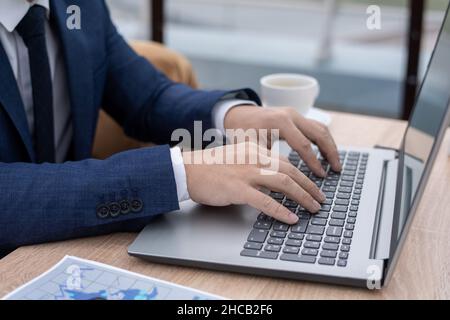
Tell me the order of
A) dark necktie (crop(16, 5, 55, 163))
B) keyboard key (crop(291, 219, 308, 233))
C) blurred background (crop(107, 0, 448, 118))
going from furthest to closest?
1. blurred background (crop(107, 0, 448, 118))
2. dark necktie (crop(16, 5, 55, 163))
3. keyboard key (crop(291, 219, 308, 233))

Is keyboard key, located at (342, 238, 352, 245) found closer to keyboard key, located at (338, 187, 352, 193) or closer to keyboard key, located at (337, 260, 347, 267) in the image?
keyboard key, located at (337, 260, 347, 267)

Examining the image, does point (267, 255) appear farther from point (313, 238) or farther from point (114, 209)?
point (114, 209)

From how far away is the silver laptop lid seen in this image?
0.62 metres

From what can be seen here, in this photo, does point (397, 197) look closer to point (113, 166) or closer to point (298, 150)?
point (298, 150)

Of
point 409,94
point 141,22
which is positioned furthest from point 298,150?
point 141,22

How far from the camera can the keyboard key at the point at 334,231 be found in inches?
28.3

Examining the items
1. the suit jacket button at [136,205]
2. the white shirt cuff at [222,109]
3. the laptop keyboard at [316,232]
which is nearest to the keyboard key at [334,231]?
the laptop keyboard at [316,232]

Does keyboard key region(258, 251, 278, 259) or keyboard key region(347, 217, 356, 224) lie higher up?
keyboard key region(347, 217, 356, 224)

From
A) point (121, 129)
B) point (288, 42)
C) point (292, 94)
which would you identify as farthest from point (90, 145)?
point (288, 42)

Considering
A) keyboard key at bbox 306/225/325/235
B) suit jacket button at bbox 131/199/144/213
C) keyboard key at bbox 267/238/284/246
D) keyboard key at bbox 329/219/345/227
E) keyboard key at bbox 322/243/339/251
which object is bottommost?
keyboard key at bbox 267/238/284/246

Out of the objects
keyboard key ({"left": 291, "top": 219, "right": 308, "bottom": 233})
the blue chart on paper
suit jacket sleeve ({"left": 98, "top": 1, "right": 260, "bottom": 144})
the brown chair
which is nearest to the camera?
the blue chart on paper

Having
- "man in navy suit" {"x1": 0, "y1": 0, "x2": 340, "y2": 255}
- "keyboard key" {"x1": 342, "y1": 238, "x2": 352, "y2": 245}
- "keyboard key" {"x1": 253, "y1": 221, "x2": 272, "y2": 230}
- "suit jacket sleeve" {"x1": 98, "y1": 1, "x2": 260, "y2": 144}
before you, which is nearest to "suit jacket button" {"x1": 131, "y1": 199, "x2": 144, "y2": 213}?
"man in navy suit" {"x1": 0, "y1": 0, "x2": 340, "y2": 255}
